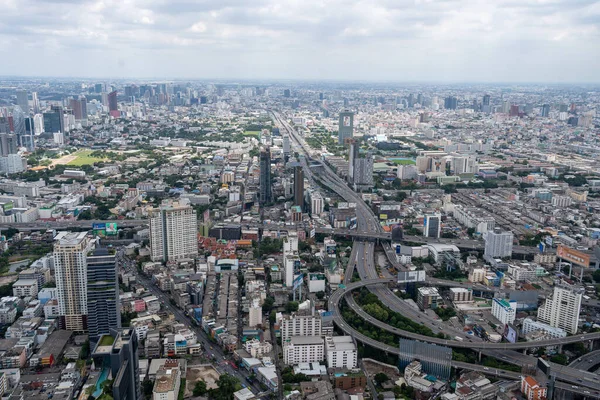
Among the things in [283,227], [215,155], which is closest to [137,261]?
[283,227]

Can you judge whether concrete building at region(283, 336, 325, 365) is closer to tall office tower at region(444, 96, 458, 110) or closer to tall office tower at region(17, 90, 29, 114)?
tall office tower at region(17, 90, 29, 114)

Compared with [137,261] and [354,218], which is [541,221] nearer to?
[354,218]

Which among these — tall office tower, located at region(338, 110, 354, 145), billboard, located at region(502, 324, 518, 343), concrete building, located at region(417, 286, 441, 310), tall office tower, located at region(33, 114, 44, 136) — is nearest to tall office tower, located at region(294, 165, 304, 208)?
concrete building, located at region(417, 286, 441, 310)

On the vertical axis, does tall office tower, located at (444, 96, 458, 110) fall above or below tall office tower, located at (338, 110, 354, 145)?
above

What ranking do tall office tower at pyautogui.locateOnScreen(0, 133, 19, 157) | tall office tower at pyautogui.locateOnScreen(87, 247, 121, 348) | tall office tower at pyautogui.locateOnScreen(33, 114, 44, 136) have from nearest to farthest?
tall office tower at pyautogui.locateOnScreen(87, 247, 121, 348) < tall office tower at pyautogui.locateOnScreen(0, 133, 19, 157) < tall office tower at pyautogui.locateOnScreen(33, 114, 44, 136)

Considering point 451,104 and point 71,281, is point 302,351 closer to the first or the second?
point 71,281

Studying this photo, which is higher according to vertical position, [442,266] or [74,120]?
[74,120]
